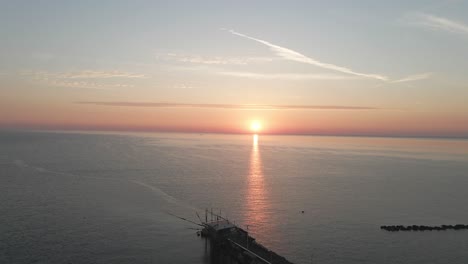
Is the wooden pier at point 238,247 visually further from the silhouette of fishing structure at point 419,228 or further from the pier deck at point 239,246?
the silhouette of fishing structure at point 419,228

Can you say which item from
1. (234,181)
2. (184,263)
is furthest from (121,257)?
(234,181)

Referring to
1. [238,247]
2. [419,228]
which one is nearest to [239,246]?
[238,247]

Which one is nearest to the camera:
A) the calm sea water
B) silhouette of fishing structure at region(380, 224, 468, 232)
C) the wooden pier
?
the wooden pier

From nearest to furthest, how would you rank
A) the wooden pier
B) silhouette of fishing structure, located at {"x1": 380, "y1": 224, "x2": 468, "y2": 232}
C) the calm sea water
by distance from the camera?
the wooden pier → the calm sea water → silhouette of fishing structure, located at {"x1": 380, "y1": 224, "x2": 468, "y2": 232}

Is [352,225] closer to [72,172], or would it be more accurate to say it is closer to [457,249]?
[457,249]

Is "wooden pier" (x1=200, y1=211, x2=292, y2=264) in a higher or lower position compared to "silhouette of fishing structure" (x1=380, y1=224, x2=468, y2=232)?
higher

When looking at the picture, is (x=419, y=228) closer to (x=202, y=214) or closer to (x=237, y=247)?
(x=237, y=247)

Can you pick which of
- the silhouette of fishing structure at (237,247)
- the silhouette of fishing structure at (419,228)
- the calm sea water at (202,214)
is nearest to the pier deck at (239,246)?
the silhouette of fishing structure at (237,247)

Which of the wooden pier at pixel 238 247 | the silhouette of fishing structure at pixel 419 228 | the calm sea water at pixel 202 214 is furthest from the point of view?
the silhouette of fishing structure at pixel 419 228

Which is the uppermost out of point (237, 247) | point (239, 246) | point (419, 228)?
point (239, 246)

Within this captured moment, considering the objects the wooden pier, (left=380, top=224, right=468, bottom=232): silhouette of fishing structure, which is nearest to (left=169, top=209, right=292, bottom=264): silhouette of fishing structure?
the wooden pier

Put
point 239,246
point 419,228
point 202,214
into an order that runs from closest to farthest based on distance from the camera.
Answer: point 239,246 → point 419,228 → point 202,214

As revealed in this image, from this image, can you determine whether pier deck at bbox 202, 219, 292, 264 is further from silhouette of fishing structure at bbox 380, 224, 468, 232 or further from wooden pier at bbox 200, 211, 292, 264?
silhouette of fishing structure at bbox 380, 224, 468, 232
